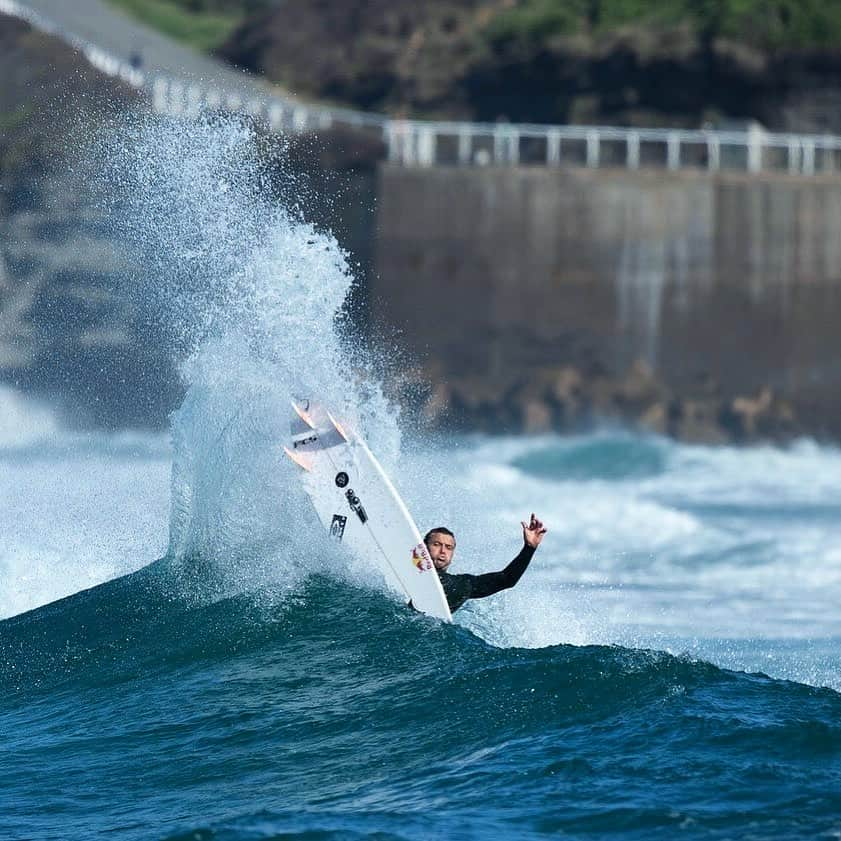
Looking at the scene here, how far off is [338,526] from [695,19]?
23192 millimetres

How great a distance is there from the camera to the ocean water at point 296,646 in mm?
7730

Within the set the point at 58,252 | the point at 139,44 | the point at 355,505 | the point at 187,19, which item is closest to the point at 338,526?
the point at 355,505

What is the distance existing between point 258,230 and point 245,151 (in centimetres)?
116

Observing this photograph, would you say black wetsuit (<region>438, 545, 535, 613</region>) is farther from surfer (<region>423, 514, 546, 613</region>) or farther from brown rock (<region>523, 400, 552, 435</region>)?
brown rock (<region>523, 400, 552, 435</region>)

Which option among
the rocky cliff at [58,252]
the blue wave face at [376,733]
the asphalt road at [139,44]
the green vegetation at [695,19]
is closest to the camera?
the blue wave face at [376,733]

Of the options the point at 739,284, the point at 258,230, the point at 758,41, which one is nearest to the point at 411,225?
the point at 739,284

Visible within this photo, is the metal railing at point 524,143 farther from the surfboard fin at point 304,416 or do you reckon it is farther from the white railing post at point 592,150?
the surfboard fin at point 304,416

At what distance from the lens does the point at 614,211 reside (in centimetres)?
2494

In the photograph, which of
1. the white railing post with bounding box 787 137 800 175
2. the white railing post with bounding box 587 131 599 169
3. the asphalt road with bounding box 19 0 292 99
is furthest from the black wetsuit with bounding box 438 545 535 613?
the asphalt road with bounding box 19 0 292 99

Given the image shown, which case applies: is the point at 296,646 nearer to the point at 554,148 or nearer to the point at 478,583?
the point at 478,583

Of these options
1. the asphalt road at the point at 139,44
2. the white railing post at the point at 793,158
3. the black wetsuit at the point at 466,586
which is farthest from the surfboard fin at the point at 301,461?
the asphalt road at the point at 139,44

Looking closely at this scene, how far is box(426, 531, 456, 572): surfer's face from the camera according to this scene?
10242 millimetres

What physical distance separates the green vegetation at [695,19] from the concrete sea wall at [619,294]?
5969mm

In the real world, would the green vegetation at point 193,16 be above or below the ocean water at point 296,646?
above
